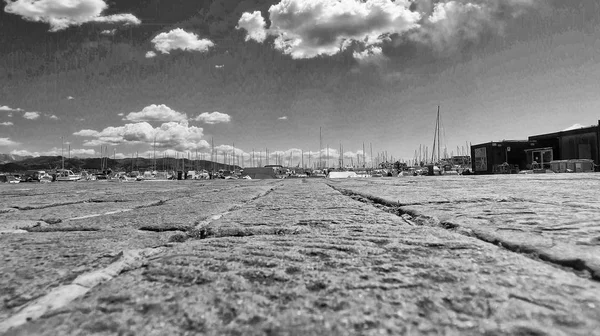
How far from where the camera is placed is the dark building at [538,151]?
98.7ft

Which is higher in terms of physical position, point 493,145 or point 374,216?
point 493,145

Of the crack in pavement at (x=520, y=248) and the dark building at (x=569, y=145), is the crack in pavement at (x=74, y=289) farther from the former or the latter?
A: the dark building at (x=569, y=145)

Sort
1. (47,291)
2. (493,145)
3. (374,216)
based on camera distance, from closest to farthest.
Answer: (47,291), (374,216), (493,145)

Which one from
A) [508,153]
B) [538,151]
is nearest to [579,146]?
[538,151]

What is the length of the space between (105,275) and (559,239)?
1394mm

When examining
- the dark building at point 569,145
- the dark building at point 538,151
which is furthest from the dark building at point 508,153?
the dark building at point 569,145

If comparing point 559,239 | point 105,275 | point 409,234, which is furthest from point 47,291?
point 559,239

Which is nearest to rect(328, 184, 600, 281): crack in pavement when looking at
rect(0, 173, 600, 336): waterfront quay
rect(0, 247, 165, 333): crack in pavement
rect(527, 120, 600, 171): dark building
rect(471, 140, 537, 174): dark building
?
rect(0, 173, 600, 336): waterfront quay

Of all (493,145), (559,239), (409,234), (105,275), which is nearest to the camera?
(105,275)

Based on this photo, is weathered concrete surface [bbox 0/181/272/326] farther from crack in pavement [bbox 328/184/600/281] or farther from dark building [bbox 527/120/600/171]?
dark building [bbox 527/120/600/171]

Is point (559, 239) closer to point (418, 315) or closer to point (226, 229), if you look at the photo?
point (418, 315)

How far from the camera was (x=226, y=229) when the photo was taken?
153 centimetres

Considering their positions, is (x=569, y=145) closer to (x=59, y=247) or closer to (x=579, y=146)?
(x=579, y=146)

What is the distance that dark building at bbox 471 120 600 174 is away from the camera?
3009 centimetres
